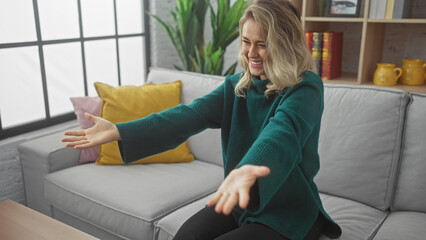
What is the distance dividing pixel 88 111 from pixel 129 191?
2.03ft

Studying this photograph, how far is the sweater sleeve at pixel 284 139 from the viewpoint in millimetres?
954

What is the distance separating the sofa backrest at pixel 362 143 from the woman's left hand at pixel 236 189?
3.12 ft

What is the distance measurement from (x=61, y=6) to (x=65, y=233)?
1.74 metres

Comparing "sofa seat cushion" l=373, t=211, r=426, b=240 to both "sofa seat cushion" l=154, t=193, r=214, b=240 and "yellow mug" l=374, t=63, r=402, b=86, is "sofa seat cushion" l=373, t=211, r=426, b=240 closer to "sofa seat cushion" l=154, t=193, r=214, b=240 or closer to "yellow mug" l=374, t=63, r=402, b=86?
"sofa seat cushion" l=154, t=193, r=214, b=240

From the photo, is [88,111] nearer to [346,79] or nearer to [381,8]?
[346,79]

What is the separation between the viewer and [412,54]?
2557 millimetres

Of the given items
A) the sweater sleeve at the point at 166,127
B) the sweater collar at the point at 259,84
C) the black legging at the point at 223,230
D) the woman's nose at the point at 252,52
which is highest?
the woman's nose at the point at 252,52

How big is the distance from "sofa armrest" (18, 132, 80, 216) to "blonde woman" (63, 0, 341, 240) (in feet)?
2.78

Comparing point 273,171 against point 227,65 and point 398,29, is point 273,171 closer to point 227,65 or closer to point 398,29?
point 398,29

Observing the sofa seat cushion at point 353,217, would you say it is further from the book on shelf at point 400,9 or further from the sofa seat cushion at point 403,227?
the book on shelf at point 400,9

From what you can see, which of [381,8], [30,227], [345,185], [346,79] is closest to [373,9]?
[381,8]

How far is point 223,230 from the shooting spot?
1.36m

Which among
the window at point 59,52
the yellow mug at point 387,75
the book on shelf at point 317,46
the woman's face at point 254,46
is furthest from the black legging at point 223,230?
the window at point 59,52

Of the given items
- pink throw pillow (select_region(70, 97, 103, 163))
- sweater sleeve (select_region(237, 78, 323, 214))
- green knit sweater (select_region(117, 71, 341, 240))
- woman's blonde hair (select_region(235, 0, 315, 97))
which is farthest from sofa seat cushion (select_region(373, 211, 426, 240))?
pink throw pillow (select_region(70, 97, 103, 163))
